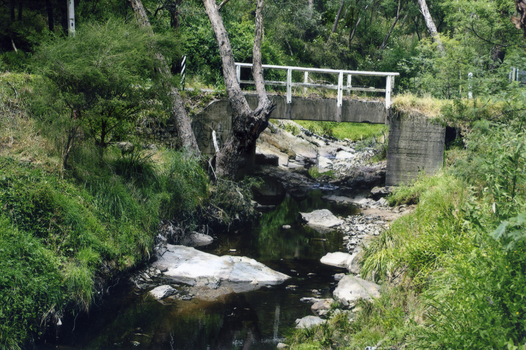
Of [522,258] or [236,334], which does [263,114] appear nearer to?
[236,334]

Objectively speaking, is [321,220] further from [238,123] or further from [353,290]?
[353,290]

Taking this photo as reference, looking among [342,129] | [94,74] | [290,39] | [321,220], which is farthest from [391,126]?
[290,39]

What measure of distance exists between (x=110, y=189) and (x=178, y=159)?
2.60 meters

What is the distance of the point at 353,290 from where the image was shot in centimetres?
761

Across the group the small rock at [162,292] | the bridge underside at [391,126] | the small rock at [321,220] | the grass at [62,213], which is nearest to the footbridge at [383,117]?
the bridge underside at [391,126]

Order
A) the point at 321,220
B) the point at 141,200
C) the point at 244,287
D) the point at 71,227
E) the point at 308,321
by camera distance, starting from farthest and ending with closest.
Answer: the point at 321,220 < the point at 141,200 < the point at 244,287 < the point at 71,227 < the point at 308,321

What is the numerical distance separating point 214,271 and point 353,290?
2.52 metres

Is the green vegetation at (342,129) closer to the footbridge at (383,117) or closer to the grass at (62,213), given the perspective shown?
the footbridge at (383,117)

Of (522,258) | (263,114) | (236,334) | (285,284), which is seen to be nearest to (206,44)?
(263,114)

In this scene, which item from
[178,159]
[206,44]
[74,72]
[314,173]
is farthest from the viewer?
[314,173]

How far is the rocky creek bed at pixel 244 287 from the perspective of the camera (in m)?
6.64

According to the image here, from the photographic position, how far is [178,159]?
36.1 feet

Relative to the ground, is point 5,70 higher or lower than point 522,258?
higher

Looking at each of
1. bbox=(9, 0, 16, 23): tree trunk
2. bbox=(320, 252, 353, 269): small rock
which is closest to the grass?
A: bbox=(320, 252, 353, 269): small rock
